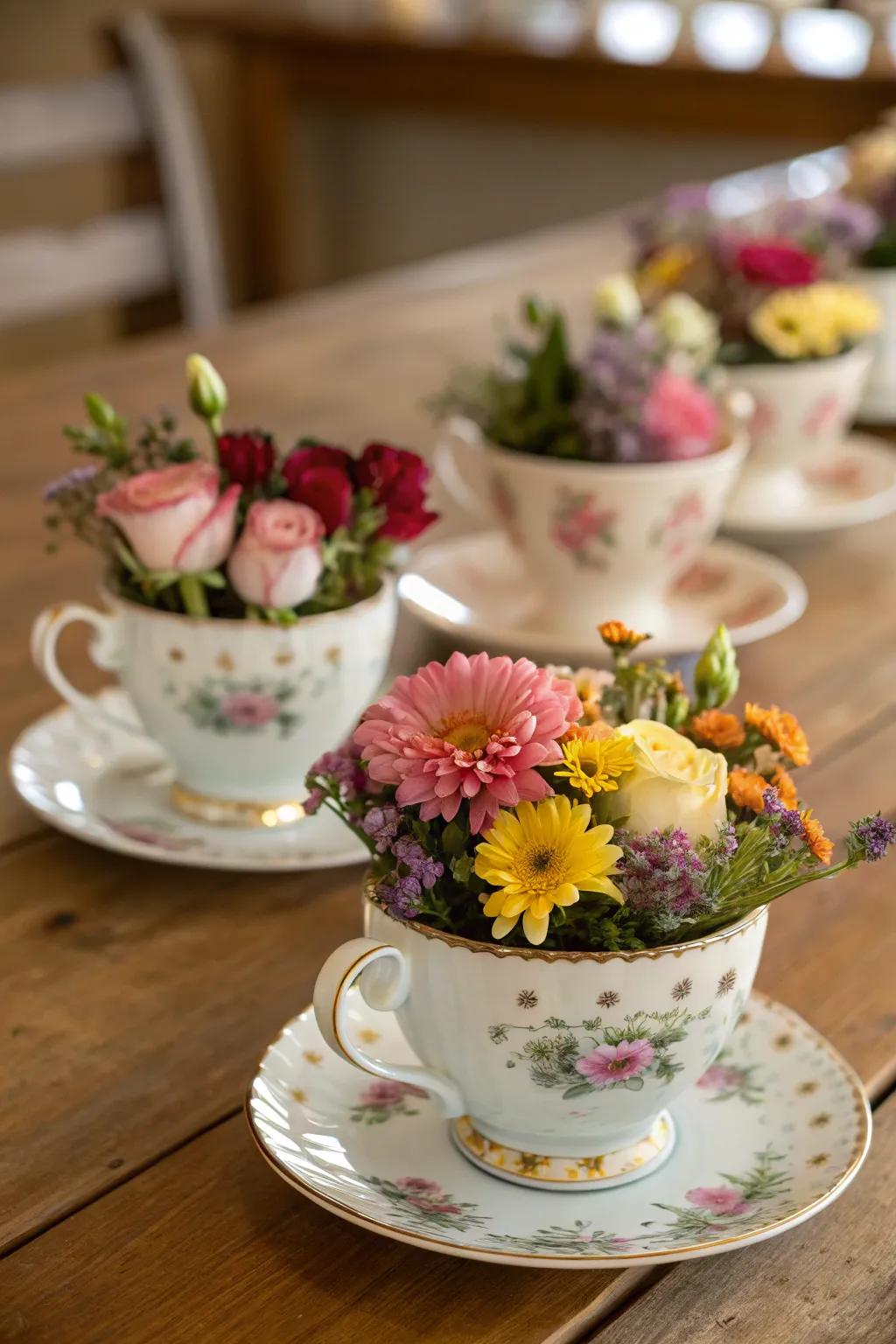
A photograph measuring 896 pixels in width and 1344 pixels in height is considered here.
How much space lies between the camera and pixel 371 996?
517 millimetres

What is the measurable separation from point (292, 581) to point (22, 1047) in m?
0.23

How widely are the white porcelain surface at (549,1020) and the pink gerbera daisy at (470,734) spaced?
1.8 inches

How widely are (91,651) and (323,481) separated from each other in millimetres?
160

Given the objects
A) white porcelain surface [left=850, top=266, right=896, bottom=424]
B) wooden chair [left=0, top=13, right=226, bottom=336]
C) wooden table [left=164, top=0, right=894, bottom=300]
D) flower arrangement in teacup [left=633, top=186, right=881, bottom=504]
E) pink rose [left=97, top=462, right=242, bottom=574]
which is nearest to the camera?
pink rose [left=97, top=462, right=242, bottom=574]

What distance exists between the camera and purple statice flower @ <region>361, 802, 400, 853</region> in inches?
19.7

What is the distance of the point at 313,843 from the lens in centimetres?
77

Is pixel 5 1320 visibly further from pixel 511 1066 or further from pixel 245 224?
pixel 245 224

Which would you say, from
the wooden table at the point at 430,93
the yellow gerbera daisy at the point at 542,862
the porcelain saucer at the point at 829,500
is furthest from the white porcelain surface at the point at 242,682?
the wooden table at the point at 430,93

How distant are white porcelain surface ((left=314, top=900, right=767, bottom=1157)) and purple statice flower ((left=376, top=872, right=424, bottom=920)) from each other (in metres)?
0.01

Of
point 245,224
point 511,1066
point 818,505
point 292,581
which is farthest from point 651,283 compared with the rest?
point 245,224

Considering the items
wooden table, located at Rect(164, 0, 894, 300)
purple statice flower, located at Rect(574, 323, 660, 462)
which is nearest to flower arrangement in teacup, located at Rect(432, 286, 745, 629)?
purple statice flower, located at Rect(574, 323, 660, 462)

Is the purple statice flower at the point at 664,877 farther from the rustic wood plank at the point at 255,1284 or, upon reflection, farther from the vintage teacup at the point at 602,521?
the vintage teacup at the point at 602,521

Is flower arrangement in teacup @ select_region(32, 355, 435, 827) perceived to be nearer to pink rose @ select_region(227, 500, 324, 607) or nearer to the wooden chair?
pink rose @ select_region(227, 500, 324, 607)

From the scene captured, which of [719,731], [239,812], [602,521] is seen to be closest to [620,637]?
[719,731]
